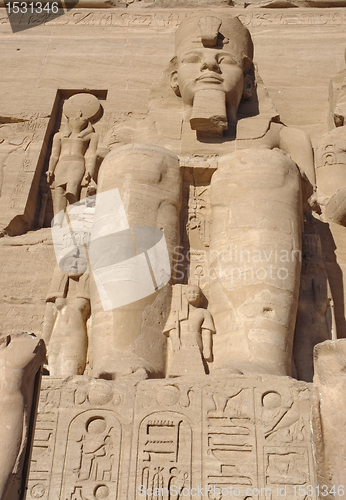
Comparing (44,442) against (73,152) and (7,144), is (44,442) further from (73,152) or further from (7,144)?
(7,144)

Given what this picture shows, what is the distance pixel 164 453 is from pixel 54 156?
3778mm

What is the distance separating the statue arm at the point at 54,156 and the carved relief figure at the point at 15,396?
368 centimetres

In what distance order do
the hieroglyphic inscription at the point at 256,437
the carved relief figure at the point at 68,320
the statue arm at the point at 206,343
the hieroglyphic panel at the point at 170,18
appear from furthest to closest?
the hieroglyphic panel at the point at 170,18 → the carved relief figure at the point at 68,320 → the statue arm at the point at 206,343 → the hieroglyphic inscription at the point at 256,437

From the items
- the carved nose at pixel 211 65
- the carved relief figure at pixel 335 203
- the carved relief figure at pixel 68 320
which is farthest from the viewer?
the carved nose at pixel 211 65

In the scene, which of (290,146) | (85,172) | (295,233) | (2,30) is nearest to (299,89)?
(290,146)

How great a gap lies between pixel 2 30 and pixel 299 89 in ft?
11.9

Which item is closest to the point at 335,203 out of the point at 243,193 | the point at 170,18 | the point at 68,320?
the point at 243,193

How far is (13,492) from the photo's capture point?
2262 mm

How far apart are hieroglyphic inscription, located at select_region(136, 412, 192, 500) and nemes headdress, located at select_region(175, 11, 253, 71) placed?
3432 mm

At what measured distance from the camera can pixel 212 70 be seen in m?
5.27

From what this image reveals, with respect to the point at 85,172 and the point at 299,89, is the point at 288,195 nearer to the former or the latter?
the point at 85,172

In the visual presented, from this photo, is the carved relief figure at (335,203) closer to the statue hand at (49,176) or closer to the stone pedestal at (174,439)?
the stone pedestal at (174,439)

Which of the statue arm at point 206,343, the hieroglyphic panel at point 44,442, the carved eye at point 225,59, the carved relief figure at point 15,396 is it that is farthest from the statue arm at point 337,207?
the carved relief figure at point 15,396

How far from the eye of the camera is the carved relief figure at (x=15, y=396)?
228 centimetres
